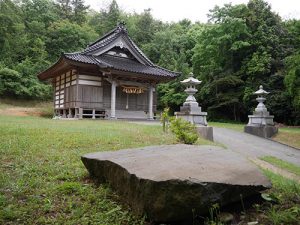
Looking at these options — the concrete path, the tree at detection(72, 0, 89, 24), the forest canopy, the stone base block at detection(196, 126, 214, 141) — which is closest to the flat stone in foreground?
the concrete path

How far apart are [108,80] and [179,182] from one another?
17048 mm

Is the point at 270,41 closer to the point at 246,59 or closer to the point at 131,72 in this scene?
the point at 246,59

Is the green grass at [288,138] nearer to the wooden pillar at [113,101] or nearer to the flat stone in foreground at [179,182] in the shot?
the wooden pillar at [113,101]

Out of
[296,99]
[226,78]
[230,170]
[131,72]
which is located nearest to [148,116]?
[131,72]

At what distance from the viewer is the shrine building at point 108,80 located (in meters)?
19.2

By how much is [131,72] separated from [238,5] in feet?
48.4

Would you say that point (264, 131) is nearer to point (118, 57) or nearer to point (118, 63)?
point (118, 63)

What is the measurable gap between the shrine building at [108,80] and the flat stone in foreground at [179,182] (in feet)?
48.6

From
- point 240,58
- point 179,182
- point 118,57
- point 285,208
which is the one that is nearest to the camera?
point 179,182

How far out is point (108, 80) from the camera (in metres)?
19.5

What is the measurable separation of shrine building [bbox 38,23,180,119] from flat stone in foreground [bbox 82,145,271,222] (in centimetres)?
1480

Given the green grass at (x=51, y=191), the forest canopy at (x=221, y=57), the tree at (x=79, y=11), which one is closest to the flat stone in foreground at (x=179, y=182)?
the green grass at (x=51, y=191)

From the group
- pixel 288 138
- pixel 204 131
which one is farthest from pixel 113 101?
pixel 288 138

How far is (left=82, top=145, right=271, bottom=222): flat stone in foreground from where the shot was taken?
3.08 m
